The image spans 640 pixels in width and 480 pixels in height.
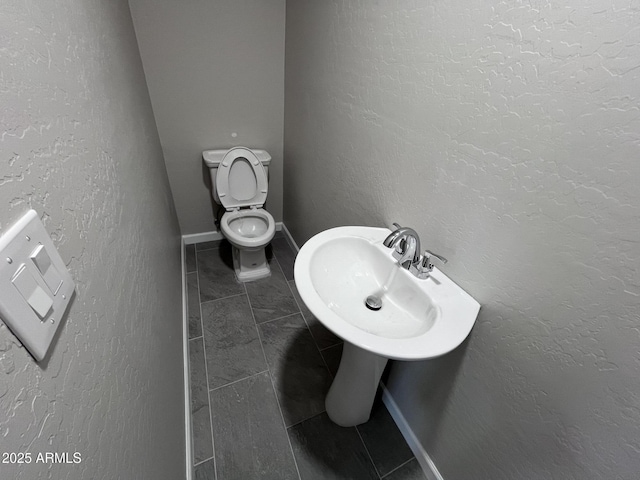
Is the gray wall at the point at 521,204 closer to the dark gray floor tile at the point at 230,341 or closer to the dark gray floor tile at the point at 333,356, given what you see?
the dark gray floor tile at the point at 333,356

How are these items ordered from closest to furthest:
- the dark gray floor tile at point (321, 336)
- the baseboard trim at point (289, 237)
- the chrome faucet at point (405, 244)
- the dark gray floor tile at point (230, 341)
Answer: the chrome faucet at point (405, 244)
the dark gray floor tile at point (230, 341)
the dark gray floor tile at point (321, 336)
the baseboard trim at point (289, 237)

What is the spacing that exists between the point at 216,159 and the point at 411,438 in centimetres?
182

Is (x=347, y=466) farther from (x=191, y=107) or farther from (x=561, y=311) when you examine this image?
(x=191, y=107)

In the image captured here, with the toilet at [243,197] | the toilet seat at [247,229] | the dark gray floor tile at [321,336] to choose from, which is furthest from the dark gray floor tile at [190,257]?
the dark gray floor tile at [321,336]

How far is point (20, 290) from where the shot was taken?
0.28 meters

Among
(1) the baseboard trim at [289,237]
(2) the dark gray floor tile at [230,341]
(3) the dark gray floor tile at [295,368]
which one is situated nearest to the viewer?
(3) the dark gray floor tile at [295,368]

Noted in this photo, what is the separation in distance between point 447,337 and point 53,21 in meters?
1.00

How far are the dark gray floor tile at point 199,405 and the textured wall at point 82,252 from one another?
0.76ft

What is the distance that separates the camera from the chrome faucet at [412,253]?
872 millimetres

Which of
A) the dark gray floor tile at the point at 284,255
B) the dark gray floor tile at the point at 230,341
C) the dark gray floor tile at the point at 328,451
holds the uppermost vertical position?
the dark gray floor tile at the point at 328,451

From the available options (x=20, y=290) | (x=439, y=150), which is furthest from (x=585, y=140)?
(x=20, y=290)

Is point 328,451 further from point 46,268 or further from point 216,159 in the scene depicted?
point 216,159

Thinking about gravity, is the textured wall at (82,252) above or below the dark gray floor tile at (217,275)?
above

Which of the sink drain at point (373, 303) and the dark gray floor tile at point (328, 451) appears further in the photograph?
the dark gray floor tile at point (328, 451)
